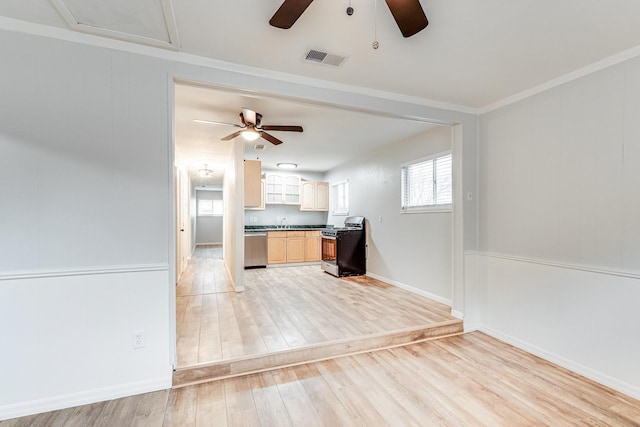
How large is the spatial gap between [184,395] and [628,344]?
130 inches

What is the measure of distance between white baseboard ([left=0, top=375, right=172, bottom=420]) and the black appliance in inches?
150

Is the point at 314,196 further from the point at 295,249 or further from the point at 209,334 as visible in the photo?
the point at 209,334

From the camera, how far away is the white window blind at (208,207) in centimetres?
1187

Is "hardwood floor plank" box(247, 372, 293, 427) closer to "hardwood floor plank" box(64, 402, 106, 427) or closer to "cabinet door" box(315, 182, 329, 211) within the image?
"hardwood floor plank" box(64, 402, 106, 427)

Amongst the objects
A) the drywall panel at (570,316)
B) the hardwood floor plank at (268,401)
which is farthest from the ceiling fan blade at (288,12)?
the drywall panel at (570,316)

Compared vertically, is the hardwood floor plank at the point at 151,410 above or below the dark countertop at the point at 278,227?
below

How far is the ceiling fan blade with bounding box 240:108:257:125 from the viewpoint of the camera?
3.19 m

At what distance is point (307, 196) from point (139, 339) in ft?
18.6

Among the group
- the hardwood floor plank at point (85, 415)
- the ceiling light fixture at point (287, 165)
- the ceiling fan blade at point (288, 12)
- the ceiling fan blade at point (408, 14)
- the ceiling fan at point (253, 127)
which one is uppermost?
the ceiling light fixture at point (287, 165)

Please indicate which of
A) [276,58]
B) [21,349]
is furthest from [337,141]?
[21,349]

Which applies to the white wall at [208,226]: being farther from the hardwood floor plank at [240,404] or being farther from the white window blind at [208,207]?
the hardwood floor plank at [240,404]

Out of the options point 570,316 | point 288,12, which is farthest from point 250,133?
point 570,316

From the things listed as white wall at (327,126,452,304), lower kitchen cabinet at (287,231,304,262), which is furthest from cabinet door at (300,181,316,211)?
white wall at (327,126,452,304)

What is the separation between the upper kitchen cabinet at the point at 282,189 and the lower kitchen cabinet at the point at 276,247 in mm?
973
